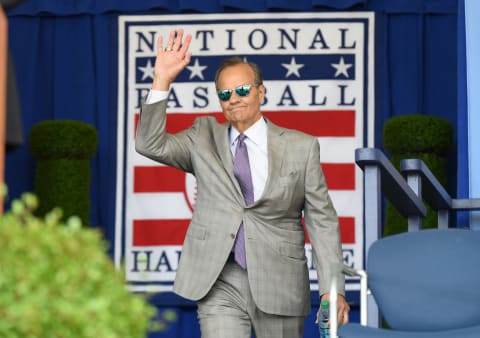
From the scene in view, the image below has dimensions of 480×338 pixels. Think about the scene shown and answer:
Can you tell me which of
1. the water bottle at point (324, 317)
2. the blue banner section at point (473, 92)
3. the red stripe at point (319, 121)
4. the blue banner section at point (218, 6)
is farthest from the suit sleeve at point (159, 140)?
the blue banner section at point (218, 6)

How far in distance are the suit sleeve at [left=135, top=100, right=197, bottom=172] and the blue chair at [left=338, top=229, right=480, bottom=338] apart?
85 cm

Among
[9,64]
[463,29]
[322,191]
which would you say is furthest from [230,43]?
[9,64]

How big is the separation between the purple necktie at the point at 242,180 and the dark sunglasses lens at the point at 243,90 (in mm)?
195

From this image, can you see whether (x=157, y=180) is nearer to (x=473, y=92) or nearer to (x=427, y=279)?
(x=473, y=92)

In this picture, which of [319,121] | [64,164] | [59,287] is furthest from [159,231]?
[59,287]

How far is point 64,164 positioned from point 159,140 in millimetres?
3519

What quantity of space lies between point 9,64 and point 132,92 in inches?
219

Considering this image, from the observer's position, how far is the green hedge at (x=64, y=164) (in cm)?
829

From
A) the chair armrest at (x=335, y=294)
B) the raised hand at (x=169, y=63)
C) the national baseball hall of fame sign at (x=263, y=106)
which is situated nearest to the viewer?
the chair armrest at (x=335, y=294)

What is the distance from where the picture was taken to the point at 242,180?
494 cm

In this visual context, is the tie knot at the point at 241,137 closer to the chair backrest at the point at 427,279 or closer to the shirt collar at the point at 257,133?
the shirt collar at the point at 257,133

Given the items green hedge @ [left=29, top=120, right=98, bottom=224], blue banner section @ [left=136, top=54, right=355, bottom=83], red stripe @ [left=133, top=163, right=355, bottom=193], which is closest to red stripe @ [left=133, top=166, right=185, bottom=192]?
red stripe @ [left=133, top=163, right=355, bottom=193]

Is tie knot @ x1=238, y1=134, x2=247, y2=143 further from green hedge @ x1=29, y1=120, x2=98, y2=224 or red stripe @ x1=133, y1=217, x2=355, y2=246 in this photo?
red stripe @ x1=133, y1=217, x2=355, y2=246

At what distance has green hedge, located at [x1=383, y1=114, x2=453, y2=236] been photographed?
791cm
